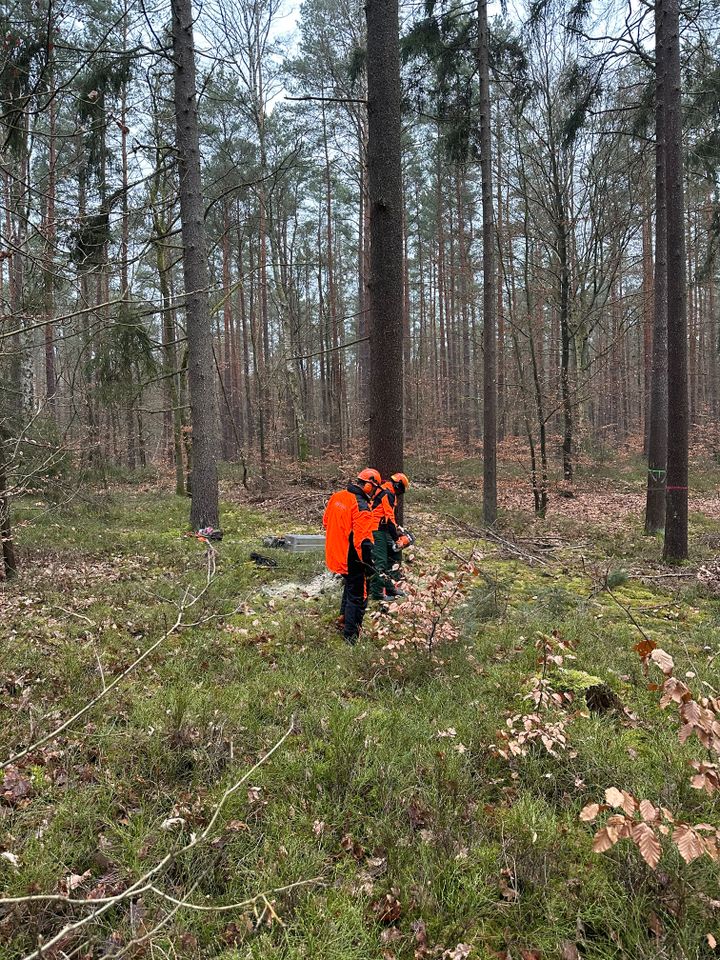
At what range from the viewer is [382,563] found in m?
6.28

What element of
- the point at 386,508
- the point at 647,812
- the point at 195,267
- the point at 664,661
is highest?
the point at 195,267

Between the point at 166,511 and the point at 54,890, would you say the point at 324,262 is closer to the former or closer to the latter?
the point at 166,511

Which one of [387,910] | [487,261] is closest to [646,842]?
[387,910]

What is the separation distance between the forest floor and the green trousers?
637 mm

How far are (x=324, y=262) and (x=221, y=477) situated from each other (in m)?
12.2

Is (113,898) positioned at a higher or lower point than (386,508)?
lower

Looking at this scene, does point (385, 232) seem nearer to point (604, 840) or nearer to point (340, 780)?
point (340, 780)

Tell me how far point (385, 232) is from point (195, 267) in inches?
194

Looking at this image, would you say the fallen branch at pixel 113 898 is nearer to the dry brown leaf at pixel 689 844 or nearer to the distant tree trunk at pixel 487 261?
the dry brown leaf at pixel 689 844

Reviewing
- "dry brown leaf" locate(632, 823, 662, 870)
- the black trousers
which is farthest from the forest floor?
"dry brown leaf" locate(632, 823, 662, 870)

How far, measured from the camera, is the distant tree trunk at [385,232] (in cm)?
605

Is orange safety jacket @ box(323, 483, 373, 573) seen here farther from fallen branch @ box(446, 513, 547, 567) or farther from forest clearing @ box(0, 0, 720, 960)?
fallen branch @ box(446, 513, 547, 567)

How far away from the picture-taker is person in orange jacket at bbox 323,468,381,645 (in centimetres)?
555

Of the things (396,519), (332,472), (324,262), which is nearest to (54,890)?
(396,519)
